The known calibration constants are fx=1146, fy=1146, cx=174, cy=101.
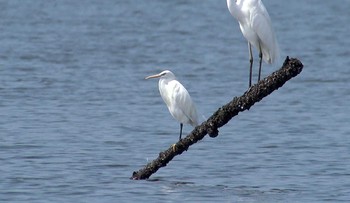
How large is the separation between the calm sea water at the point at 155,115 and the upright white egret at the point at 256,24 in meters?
1.74

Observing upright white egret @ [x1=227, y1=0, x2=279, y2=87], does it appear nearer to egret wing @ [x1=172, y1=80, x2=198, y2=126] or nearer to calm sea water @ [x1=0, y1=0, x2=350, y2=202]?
egret wing @ [x1=172, y1=80, x2=198, y2=126]

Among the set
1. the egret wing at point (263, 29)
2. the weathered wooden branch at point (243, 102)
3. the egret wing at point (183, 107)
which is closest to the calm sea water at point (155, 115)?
the egret wing at point (183, 107)

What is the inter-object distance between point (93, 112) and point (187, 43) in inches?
456

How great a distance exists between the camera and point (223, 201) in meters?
13.2

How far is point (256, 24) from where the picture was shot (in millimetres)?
13242

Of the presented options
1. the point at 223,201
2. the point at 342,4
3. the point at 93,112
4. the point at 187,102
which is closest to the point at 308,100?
the point at 93,112

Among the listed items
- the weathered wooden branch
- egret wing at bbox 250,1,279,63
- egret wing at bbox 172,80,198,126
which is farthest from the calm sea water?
egret wing at bbox 250,1,279,63

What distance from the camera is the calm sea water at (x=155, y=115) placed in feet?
46.6

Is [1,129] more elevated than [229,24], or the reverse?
[229,24]

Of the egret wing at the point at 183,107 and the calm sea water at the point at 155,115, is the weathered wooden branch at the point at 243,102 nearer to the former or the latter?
the calm sea water at the point at 155,115

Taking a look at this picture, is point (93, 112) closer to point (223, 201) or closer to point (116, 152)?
point (116, 152)

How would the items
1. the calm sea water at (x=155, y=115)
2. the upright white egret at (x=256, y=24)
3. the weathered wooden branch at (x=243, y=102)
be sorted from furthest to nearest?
the calm sea water at (x=155, y=115) → the upright white egret at (x=256, y=24) → the weathered wooden branch at (x=243, y=102)

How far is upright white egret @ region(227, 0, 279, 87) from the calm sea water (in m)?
1.74

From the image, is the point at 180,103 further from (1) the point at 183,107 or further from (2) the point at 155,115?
(2) the point at 155,115
